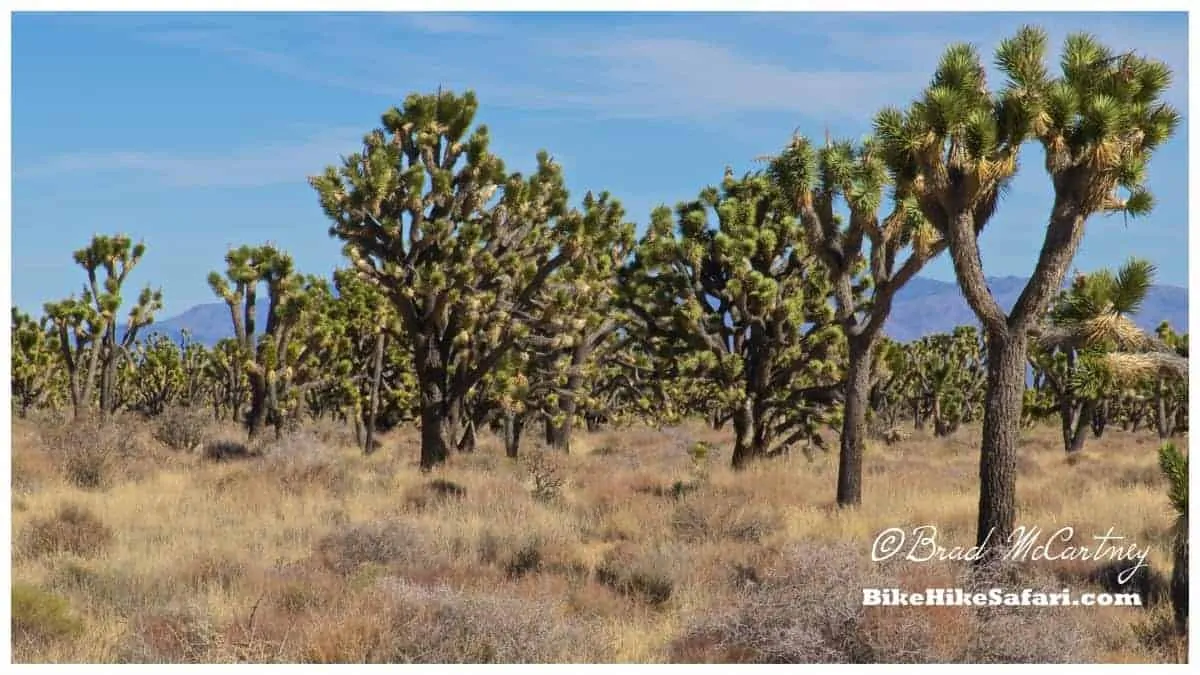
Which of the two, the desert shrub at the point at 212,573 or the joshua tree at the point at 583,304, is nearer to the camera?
the desert shrub at the point at 212,573

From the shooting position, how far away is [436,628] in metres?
8.69

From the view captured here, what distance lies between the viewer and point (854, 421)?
54.3ft

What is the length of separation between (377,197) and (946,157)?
1094cm

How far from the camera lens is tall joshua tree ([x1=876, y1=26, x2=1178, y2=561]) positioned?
10.7m

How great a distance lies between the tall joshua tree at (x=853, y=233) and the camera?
14523mm

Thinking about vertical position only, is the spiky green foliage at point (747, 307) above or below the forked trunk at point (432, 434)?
above

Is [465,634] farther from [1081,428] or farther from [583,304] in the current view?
[1081,428]

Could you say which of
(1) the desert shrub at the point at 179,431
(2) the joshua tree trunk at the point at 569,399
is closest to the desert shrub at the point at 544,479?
(2) the joshua tree trunk at the point at 569,399

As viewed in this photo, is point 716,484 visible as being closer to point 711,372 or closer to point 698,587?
point 711,372

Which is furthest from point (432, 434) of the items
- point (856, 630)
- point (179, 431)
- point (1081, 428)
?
point (1081, 428)

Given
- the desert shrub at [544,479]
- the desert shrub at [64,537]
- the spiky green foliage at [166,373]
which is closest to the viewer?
the desert shrub at [64,537]

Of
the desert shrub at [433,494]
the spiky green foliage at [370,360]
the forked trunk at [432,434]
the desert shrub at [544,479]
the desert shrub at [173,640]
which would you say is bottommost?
the desert shrub at [173,640]
